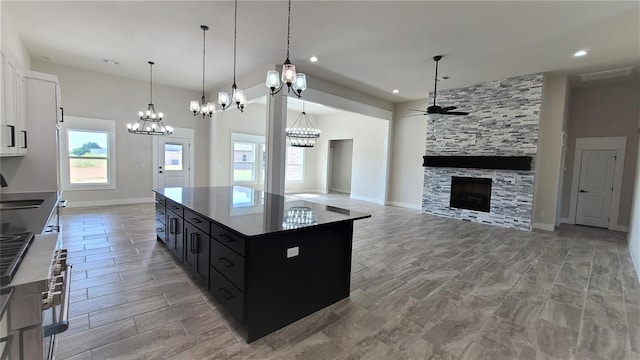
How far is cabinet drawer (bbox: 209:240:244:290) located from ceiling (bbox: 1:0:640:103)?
3072 mm

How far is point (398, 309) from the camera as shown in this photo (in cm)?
262

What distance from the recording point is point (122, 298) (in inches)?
104

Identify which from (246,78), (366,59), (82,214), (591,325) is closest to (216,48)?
(246,78)

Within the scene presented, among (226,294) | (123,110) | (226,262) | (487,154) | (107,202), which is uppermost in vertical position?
(123,110)

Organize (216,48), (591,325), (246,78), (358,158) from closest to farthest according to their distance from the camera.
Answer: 1. (591,325)
2. (216,48)
3. (246,78)
4. (358,158)

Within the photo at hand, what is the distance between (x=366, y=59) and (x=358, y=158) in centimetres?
536

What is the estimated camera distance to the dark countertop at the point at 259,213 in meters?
2.12

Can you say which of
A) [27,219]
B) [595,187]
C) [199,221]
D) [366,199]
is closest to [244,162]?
[366,199]

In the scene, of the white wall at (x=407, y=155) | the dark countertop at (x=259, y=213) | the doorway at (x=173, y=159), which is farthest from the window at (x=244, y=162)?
the dark countertop at (x=259, y=213)

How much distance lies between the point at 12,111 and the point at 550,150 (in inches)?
350

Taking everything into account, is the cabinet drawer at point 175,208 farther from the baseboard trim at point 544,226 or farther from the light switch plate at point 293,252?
the baseboard trim at point 544,226

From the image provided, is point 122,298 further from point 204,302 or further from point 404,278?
point 404,278

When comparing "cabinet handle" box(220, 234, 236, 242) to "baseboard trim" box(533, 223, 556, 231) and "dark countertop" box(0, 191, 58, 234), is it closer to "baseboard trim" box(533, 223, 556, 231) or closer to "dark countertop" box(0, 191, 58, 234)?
"dark countertop" box(0, 191, 58, 234)

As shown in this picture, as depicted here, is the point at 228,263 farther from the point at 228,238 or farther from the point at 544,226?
the point at 544,226
